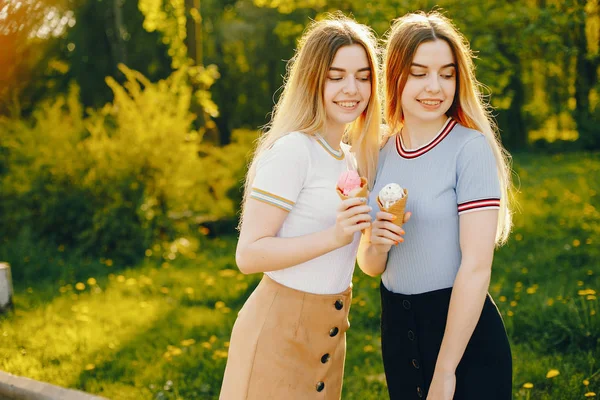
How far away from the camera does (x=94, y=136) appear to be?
823 cm

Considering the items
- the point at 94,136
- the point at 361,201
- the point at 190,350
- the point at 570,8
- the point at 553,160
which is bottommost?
the point at 553,160

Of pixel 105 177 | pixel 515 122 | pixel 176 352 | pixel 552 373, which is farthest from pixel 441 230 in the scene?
pixel 515 122

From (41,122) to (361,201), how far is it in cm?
765

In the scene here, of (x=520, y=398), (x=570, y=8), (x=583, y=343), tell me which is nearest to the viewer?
(x=520, y=398)

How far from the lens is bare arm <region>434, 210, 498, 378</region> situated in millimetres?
1909

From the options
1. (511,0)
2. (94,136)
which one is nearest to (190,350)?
(94,136)

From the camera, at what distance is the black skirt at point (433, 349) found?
2.02 metres

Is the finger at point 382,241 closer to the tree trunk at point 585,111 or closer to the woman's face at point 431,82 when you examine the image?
the woman's face at point 431,82

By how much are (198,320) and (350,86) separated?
3712mm

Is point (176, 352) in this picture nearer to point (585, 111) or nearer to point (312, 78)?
point (312, 78)

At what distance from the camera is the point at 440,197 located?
2.02 meters

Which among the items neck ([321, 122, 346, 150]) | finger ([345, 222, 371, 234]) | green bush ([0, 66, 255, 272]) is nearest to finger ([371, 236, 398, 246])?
finger ([345, 222, 371, 234])

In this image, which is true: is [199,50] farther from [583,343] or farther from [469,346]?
[469,346]

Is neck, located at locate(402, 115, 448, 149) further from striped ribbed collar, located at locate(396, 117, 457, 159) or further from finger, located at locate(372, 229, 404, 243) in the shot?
finger, located at locate(372, 229, 404, 243)
